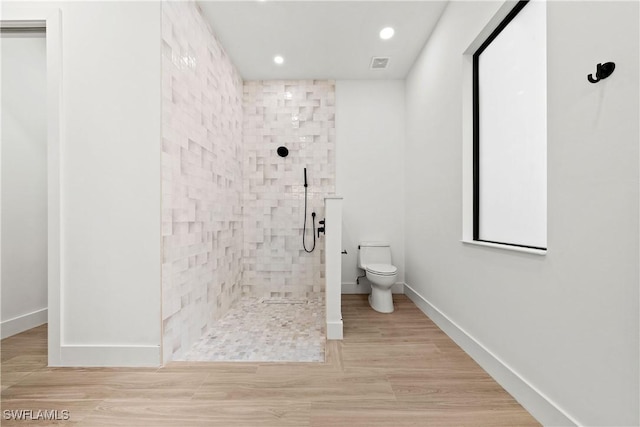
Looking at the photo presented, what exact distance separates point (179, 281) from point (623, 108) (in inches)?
91.6

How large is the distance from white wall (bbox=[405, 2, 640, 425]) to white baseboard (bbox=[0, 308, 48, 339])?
3.40 m

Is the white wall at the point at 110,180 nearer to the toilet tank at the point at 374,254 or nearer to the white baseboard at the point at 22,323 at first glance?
the white baseboard at the point at 22,323

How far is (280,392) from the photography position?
145 centimetres

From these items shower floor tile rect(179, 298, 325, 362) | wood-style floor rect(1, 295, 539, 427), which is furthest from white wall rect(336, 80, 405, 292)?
wood-style floor rect(1, 295, 539, 427)

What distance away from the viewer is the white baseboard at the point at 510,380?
1.16 metres

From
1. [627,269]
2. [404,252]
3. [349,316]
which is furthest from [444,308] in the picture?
[627,269]

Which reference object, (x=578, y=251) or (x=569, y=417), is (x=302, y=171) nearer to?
(x=578, y=251)

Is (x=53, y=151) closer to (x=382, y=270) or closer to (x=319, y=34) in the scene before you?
(x=319, y=34)

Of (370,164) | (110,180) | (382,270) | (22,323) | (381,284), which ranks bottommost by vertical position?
(22,323)

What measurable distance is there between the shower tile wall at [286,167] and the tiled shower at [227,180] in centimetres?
1

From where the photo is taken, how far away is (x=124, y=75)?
66.9 inches

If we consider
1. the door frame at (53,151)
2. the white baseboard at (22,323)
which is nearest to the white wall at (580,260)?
the door frame at (53,151)

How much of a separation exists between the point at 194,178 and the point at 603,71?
7.42 feet

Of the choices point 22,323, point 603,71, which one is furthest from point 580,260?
point 22,323
